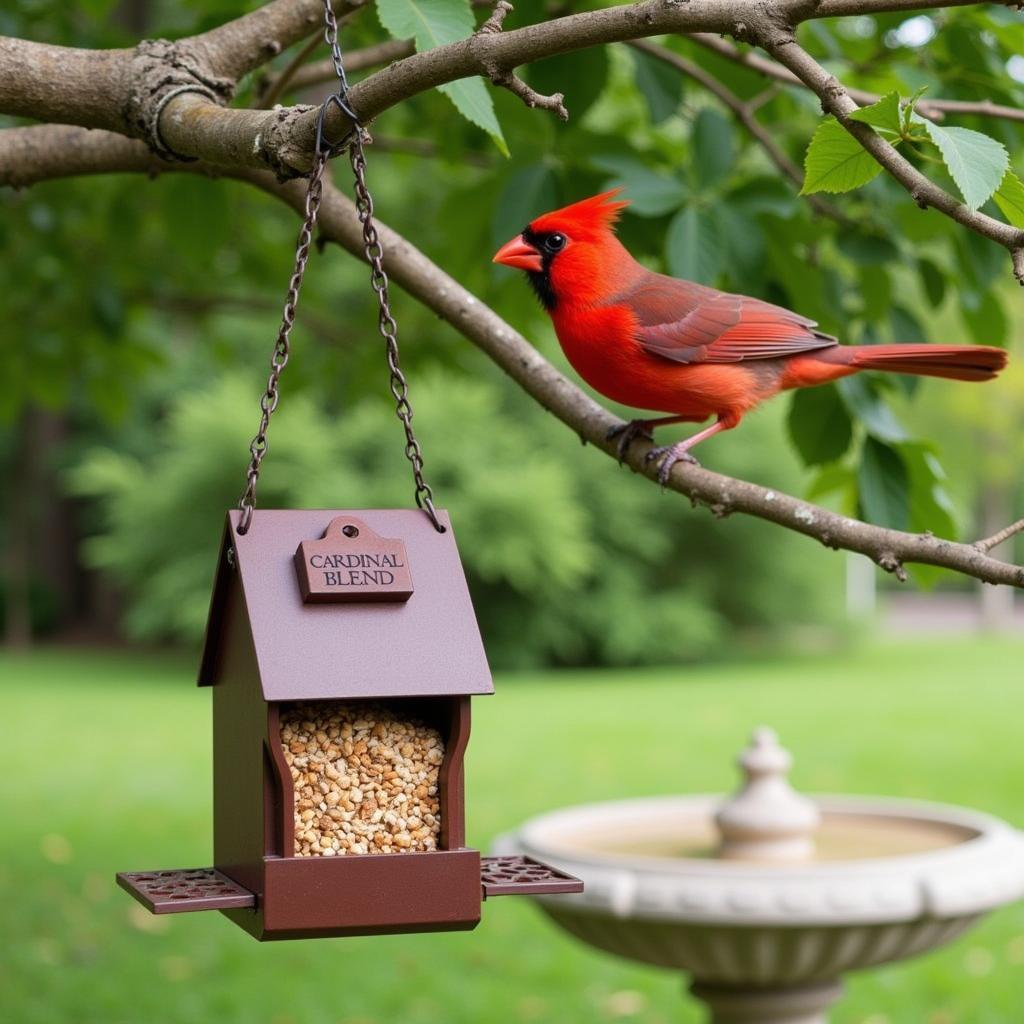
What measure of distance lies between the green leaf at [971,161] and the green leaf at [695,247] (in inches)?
54.1

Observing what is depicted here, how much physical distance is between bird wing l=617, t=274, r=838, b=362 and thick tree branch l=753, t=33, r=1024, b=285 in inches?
44.1

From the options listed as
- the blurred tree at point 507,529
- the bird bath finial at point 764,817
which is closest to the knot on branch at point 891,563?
the bird bath finial at point 764,817

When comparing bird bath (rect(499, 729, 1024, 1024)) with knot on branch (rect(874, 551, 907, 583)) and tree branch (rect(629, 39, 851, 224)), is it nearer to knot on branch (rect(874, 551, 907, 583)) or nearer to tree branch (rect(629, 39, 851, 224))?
tree branch (rect(629, 39, 851, 224))

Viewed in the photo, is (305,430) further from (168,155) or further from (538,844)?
(168,155)

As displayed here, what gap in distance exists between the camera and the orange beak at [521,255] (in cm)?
270

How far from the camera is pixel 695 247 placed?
302cm

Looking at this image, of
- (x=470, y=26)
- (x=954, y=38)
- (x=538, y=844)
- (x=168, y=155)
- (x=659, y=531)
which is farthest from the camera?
(x=659, y=531)

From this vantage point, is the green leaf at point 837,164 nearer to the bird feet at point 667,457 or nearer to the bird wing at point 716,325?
the bird feet at point 667,457

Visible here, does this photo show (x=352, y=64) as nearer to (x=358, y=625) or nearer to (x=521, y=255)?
(x=521, y=255)

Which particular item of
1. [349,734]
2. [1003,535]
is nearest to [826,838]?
[1003,535]

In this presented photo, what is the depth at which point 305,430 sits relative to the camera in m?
18.0

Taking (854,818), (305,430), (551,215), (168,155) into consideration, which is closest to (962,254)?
(551,215)

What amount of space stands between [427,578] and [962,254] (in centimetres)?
182

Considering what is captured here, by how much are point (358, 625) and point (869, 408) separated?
155cm
